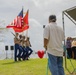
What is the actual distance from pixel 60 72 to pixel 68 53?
445 centimetres

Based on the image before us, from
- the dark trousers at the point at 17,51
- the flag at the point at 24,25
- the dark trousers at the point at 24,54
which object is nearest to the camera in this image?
the dark trousers at the point at 17,51

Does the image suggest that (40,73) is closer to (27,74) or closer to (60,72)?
(27,74)

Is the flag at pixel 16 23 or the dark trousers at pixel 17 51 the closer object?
the dark trousers at pixel 17 51

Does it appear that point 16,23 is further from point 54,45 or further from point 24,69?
point 54,45

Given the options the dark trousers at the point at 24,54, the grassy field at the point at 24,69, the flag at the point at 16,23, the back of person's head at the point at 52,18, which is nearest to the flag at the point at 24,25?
the flag at the point at 16,23

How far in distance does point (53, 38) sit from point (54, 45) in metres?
0.17

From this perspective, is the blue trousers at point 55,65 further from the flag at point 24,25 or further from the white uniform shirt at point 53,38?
the flag at point 24,25

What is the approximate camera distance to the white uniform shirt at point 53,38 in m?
7.46

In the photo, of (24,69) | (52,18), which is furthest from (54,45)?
(24,69)

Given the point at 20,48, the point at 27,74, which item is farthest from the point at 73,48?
the point at 20,48

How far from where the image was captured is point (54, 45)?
24.6 ft

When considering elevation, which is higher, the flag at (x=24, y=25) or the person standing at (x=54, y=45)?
the flag at (x=24, y=25)

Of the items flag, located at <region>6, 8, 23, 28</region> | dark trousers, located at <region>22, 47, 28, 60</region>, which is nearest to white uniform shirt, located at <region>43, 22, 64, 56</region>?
dark trousers, located at <region>22, 47, 28, 60</region>

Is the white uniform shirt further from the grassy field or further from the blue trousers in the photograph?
the grassy field
